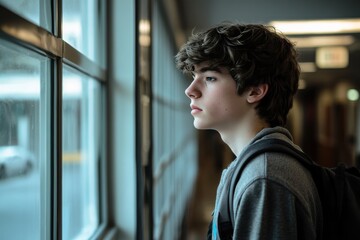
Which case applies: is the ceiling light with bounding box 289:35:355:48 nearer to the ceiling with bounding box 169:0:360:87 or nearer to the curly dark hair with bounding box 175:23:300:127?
the ceiling with bounding box 169:0:360:87

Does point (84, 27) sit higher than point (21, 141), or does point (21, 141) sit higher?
point (84, 27)

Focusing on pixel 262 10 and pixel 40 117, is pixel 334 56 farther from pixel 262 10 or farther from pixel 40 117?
pixel 40 117

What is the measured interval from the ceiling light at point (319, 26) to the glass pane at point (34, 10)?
12.9 feet

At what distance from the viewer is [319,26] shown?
5223 mm

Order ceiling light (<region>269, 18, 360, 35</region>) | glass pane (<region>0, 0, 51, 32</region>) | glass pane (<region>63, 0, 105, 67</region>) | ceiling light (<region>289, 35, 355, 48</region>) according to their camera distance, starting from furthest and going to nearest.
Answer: ceiling light (<region>289, 35, 355, 48</region>), ceiling light (<region>269, 18, 360, 35</region>), glass pane (<region>63, 0, 105, 67</region>), glass pane (<region>0, 0, 51, 32</region>)

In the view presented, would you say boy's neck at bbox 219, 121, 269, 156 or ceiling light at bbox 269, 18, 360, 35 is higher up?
ceiling light at bbox 269, 18, 360, 35

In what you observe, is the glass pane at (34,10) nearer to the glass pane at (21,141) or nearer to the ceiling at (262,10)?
the glass pane at (21,141)

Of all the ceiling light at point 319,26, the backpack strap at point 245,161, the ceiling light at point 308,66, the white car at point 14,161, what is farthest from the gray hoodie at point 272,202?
the ceiling light at point 308,66

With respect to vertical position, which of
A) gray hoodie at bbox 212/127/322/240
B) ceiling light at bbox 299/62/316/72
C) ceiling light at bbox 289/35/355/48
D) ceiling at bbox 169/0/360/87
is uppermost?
ceiling at bbox 169/0/360/87

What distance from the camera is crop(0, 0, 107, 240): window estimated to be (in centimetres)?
96

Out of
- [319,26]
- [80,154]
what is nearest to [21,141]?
[80,154]

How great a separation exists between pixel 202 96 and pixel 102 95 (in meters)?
1.25

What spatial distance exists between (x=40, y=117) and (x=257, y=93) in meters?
0.62

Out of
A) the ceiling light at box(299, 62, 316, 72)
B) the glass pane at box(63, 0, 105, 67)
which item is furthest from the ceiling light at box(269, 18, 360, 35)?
the glass pane at box(63, 0, 105, 67)
